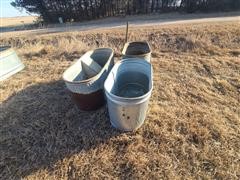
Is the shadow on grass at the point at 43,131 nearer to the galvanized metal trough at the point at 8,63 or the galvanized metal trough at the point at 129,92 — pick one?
the galvanized metal trough at the point at 129,92

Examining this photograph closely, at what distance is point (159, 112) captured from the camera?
300 centimetres

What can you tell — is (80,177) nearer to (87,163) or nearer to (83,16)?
(87,163)

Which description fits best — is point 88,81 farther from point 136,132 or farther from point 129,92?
point 136,132

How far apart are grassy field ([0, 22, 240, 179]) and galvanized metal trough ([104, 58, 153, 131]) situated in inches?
10.2

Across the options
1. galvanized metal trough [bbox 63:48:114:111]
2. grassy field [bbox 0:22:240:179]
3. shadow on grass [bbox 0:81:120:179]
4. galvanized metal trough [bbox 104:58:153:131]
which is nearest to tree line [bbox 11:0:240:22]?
grassy field [bbox 0:22:240:179]

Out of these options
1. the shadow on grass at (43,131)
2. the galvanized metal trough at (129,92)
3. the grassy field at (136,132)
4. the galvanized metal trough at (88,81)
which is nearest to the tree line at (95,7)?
the grassy field at (136,132)

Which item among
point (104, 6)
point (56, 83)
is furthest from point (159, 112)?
point (104, 6)

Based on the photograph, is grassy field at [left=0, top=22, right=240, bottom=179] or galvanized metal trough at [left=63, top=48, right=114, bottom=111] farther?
galvanized metal trough at [left=63, top=48, right=114, bottom=111]

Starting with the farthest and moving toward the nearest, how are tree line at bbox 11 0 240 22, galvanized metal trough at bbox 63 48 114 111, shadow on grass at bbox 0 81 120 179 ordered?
tree line at bbox 11 0 240 22
galvanized metal trough at bbox 63 48 114 111
shadow on grass at bbox 0 81 120 179

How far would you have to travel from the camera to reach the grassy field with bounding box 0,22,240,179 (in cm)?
226

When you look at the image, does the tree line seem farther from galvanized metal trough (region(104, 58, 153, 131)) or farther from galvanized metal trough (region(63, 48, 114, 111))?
galvanized metal trough (region(104, 58, 153, 131))

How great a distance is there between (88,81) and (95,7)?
10971mm

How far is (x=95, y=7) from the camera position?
12.1 m

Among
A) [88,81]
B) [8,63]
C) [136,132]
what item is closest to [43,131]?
[88,81]
